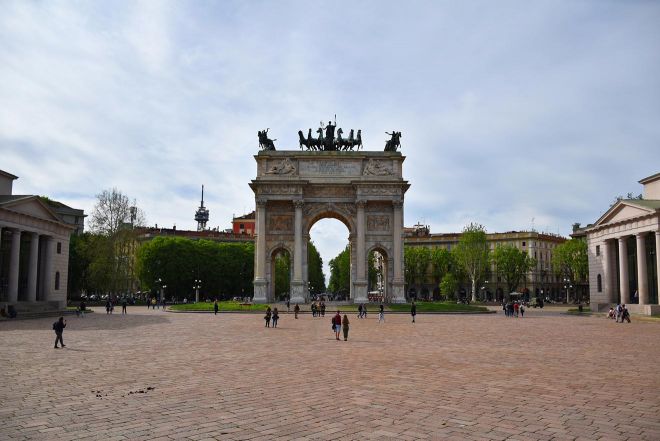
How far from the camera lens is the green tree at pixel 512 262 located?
99438 mm

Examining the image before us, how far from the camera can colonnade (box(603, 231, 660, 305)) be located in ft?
155

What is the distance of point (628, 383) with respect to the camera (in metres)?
13.3

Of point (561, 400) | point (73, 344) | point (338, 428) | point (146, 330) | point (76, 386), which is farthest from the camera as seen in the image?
point (146, 330)

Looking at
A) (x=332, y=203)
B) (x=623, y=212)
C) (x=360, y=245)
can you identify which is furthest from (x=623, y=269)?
(x=332, y=203)

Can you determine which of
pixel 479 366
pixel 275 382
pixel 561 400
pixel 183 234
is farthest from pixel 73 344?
pixel 183 234

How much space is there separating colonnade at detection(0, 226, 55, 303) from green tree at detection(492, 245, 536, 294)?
76151 millimetres

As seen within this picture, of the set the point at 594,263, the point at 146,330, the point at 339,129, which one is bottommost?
the point at 146,330

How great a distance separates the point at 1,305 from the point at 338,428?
43.0 m

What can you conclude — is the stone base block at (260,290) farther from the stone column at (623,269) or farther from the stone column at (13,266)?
the stone column at (623,269)

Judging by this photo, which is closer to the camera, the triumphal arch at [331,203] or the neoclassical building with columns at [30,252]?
the neoclassical building with columns at [30,252]

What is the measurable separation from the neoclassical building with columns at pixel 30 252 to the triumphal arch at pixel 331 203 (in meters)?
20.5

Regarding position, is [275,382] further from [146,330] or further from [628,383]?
[146,330]

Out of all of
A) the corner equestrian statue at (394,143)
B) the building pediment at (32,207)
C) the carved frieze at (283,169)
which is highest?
the corner equestrian statue at (394,143)

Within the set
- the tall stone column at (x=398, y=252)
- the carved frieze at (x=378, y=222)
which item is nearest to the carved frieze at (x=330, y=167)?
the carved frieze at (x=378, y=222)
